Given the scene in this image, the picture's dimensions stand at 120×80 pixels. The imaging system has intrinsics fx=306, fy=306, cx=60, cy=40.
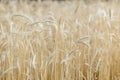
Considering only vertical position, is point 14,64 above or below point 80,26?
below

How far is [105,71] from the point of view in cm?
186

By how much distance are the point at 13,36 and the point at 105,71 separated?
24.4 inches

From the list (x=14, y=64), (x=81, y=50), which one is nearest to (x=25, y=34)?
(x=14, y=64)

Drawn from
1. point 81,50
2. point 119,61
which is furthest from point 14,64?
point 119,61

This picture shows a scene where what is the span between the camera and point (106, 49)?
1.97 m

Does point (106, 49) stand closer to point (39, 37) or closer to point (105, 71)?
point (105, 71)

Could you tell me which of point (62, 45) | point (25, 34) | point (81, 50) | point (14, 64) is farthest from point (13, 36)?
point (81, 50)

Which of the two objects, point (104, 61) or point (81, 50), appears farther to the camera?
point (81, 50)

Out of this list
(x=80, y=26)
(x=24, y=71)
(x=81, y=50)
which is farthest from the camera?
(x=80, y=26)

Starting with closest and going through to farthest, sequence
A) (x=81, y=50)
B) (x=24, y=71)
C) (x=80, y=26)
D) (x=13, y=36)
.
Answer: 1. (x=24, y=71)
2. (x=13, y=36)
3. (x=81, y=50)
4. (x=80, y=26)

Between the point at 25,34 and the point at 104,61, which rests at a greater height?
the point at 25,34

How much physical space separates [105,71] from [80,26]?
674mm

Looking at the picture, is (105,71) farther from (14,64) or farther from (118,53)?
(14,64)

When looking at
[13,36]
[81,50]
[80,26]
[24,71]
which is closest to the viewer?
[24,71]
